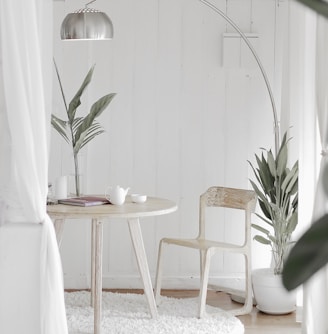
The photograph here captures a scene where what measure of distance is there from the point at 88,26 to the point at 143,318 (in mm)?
1804

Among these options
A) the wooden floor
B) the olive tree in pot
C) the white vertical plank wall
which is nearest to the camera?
the wooden floor

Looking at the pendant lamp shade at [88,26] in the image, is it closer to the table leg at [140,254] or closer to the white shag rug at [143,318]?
the table leg at [140,254]

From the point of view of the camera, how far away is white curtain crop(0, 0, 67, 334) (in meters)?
2.96

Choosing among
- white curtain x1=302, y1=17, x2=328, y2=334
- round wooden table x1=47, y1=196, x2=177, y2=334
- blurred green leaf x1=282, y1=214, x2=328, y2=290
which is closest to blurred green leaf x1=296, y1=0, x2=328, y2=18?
blurred green leaf x1=282, y1=214, x2=328, y2=290

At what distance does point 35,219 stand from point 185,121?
258cm

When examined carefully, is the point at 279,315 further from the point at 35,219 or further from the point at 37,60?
the point at 37,60

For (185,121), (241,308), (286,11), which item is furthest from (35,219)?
(286,11)

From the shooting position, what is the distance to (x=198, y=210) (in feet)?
18.3

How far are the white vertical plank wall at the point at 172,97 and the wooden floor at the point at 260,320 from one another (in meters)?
0.51

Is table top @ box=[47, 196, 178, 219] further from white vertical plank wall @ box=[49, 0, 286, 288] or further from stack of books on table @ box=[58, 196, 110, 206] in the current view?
white vertical plank wall @ box=[49, 0, 286, 288]

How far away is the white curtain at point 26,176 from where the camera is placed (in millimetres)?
2965

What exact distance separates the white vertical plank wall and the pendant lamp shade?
1.37m

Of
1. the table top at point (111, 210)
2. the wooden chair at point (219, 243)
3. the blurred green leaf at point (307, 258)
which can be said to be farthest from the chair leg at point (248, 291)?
the blurred green leaf at point (307, 258)

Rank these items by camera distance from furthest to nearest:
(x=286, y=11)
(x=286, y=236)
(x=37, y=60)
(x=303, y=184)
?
1. (x=286, y=11)
2. (x=286, y=236)
3. (x=303, y=184)
4. (x=37, y=60)
